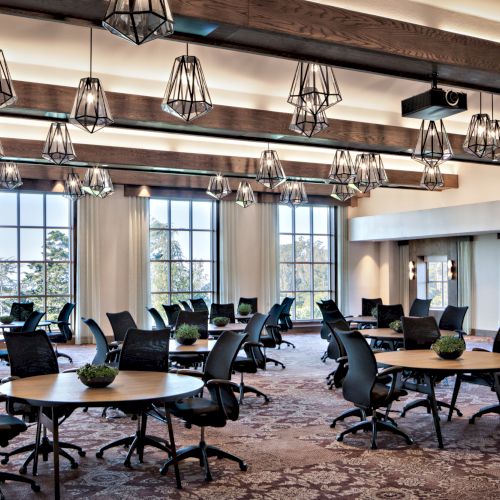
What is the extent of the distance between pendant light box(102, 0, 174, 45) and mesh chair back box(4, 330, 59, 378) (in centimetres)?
311

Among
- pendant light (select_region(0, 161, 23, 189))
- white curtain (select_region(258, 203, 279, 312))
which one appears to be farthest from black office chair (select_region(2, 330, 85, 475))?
white curtain (select_region(258, 203, 279, 312))

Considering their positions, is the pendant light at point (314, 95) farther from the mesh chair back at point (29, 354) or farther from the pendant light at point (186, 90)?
the mesh chair back at point (29, 354)

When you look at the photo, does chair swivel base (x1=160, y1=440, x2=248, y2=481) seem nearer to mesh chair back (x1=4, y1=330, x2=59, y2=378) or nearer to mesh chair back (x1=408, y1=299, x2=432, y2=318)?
mesh chair back (x1=4, y1=330, x2=59, y2=378)

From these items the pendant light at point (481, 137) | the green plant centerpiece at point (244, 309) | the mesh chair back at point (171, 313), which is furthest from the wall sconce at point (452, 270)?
the pendant light at point (481, 137)

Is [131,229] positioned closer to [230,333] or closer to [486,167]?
[486,167]

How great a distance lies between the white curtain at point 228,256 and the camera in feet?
52.2

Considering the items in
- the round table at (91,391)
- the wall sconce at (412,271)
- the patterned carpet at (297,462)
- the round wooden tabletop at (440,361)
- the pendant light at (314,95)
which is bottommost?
the patterned carpet at (297,462)

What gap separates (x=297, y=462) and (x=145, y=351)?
66.2 inches

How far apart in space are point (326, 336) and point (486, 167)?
5486 millimetres

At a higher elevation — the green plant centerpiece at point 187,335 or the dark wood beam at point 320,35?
the dark wood beam at point 320,35

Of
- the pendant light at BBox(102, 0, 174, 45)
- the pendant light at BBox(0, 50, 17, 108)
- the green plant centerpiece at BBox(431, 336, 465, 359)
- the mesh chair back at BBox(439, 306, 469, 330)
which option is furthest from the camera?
the mesh chair back at BBox(439, 306, 469, 330)

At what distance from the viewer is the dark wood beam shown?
463 cm

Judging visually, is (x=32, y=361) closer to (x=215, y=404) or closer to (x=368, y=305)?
(x=215, y=404)

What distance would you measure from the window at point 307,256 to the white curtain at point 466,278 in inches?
128
